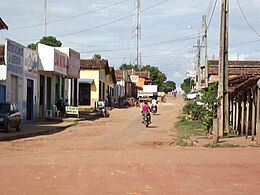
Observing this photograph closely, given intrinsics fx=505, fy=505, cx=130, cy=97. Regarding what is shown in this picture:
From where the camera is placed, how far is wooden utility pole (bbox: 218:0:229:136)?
988 inches

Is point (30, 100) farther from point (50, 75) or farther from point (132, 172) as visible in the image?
point (132, 172)

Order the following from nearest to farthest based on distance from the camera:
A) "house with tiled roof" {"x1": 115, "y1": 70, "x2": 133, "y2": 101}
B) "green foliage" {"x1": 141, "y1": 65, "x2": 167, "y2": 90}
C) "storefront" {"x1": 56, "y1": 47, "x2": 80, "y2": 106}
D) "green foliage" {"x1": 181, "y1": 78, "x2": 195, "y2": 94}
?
"storefront" {"x1": 56, "y1": 47, "x2": 80, "y2": 106}, "house with tiled roof" {"x1": 115, "y1": 70, "x2": 133, "y2": 101}, "green foliage" {"x1": 181, "y1": 78, "x2": 195, "y2": 94}, "green foliage" {"x1": 141, "y1": 65, "x2": 167, "y2": 90}

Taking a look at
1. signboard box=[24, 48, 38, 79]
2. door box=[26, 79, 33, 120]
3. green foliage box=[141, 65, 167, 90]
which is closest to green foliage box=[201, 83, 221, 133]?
signboard box=[24, 48, 38, 79]

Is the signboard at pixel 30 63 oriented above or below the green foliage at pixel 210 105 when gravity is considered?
above

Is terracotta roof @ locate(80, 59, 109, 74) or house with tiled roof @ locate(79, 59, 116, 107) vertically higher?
terracotta roof @ locate(80, 59, 109, 74)

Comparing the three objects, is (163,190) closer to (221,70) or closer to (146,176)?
(146,176)

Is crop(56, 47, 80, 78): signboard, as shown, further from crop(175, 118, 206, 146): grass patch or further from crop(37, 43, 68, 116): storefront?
crop(175, 118, 206, 146): grass patch

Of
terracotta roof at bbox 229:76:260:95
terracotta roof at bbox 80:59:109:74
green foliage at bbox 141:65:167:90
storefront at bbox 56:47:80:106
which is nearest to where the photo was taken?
terracotta roof at bbox 229:76:260:95

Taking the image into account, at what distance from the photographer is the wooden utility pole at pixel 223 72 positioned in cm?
2509

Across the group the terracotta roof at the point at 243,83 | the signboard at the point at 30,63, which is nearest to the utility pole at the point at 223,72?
the terracotta roof at the point at 243,83

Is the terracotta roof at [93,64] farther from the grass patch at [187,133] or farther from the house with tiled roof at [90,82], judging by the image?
the grass patch at [187,133]

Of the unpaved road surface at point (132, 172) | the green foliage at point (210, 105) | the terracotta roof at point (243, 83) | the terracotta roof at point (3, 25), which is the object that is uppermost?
the terracotta roof at point (3, 25)

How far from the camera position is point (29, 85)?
36.0 meters

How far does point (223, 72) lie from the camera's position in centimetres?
2514
